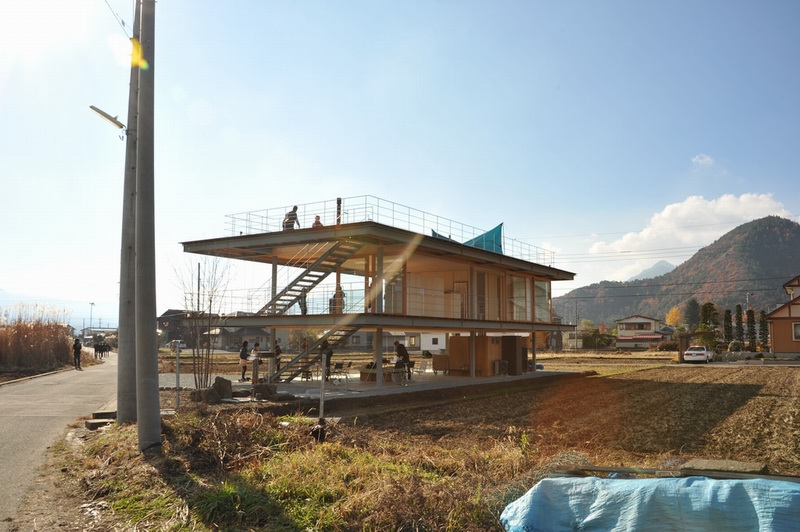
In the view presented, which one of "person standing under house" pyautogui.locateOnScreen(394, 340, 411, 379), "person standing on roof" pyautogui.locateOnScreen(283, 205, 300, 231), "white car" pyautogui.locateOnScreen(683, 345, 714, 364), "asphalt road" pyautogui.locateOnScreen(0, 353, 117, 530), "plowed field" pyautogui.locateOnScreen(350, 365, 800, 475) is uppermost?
"person standing on roof" pyautogui.locateOnScreen(283, 205, 300, 231)

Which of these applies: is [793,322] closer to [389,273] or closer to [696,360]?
[696,360]

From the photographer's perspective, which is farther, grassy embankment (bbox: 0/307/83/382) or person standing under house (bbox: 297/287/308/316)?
grassy embankment (bbox: 0/307/83/382)

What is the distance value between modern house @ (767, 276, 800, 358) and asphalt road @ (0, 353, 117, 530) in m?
51.4

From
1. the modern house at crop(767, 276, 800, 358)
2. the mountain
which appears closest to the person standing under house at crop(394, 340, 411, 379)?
the modern house at crop(767, 276, 800, 358)

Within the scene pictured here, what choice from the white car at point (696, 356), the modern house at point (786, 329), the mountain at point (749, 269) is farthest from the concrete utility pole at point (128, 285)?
the mountain at point (749, 269)

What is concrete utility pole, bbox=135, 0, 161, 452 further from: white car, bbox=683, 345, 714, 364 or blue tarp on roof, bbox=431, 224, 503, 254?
white car, bbox=683, 345, 714, 364

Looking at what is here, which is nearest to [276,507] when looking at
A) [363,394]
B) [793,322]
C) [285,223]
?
[363,394]

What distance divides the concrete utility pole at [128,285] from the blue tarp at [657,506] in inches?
354

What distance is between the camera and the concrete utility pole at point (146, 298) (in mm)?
9008

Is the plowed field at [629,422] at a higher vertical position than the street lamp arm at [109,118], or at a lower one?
lower

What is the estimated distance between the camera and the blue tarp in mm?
4195

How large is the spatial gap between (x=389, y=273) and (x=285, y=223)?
15.0 ft

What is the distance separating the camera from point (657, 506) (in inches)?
177

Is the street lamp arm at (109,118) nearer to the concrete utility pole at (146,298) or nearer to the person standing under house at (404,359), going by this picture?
the concrete utility pole at (146,298)
